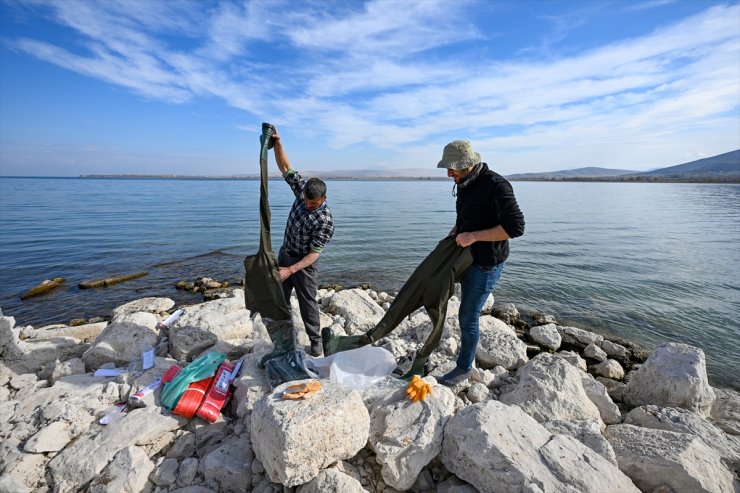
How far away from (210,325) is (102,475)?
255 cm

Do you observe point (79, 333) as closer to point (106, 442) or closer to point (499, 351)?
point (106, 442)

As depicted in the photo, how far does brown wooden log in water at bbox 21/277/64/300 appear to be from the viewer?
1011cm

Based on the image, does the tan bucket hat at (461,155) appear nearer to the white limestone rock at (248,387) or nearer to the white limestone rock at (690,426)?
the white limestone rock at (248,387)

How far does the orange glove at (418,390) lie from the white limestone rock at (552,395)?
1.34 metres

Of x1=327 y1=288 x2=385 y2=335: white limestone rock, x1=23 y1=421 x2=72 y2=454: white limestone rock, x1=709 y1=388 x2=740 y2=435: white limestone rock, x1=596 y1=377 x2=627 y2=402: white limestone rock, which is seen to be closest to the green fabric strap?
x1=23 y1=421 x2=72 y2=454: white limestone rock

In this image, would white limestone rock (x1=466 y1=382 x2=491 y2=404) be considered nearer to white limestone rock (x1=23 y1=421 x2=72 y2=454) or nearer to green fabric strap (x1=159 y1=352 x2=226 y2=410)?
green fabric strap (x1=159 y1=352 x2=226 y2=410)

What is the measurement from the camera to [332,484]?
2748 millimetres

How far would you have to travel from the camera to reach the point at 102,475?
311cm

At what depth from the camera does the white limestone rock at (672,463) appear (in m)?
2.90

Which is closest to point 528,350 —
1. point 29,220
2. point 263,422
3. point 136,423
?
point 263,422

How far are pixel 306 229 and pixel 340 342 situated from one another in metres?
1.45

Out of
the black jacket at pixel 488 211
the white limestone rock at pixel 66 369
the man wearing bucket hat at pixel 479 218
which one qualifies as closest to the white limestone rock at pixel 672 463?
the man wearing bucket hat at pixel 479 218

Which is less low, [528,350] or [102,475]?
[102,475]

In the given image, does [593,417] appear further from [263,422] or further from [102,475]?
[102,475]
